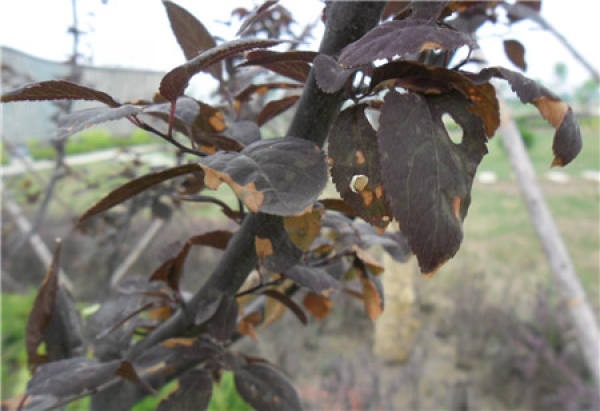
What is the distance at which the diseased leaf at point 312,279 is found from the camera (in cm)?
42

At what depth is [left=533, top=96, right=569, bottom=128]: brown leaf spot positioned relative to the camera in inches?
11.1

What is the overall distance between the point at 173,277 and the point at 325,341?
2428 mm

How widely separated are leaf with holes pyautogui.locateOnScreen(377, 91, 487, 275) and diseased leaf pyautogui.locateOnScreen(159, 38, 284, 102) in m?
0.08

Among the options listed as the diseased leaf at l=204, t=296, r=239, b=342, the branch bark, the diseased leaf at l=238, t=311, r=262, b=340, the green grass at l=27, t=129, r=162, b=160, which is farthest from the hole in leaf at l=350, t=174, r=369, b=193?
the green grass at l=27, t=129, r=162, b=160

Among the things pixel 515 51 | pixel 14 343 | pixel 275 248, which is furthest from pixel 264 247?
pixel 14 343

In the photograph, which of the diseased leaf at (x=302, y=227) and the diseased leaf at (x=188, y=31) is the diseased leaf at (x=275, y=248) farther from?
the diseased leaf at (x=188, y=31)

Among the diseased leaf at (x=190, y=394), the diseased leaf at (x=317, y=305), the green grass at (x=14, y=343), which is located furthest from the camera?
the green grass at (x=14, y=343)

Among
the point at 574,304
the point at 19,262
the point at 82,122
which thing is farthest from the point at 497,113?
the point at 19,262

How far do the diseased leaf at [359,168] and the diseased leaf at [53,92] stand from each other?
15cm

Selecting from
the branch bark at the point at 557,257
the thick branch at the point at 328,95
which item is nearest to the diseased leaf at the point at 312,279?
the thick branch at the point at 328,95

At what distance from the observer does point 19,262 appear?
10.2 feet

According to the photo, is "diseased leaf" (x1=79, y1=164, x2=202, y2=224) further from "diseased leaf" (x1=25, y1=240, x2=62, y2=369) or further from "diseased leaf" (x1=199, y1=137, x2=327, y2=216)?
"diseased leaf" (x1=25, y1=240, x2=62, y2=369)

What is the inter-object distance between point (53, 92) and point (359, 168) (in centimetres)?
20

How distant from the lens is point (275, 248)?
0.35 m
